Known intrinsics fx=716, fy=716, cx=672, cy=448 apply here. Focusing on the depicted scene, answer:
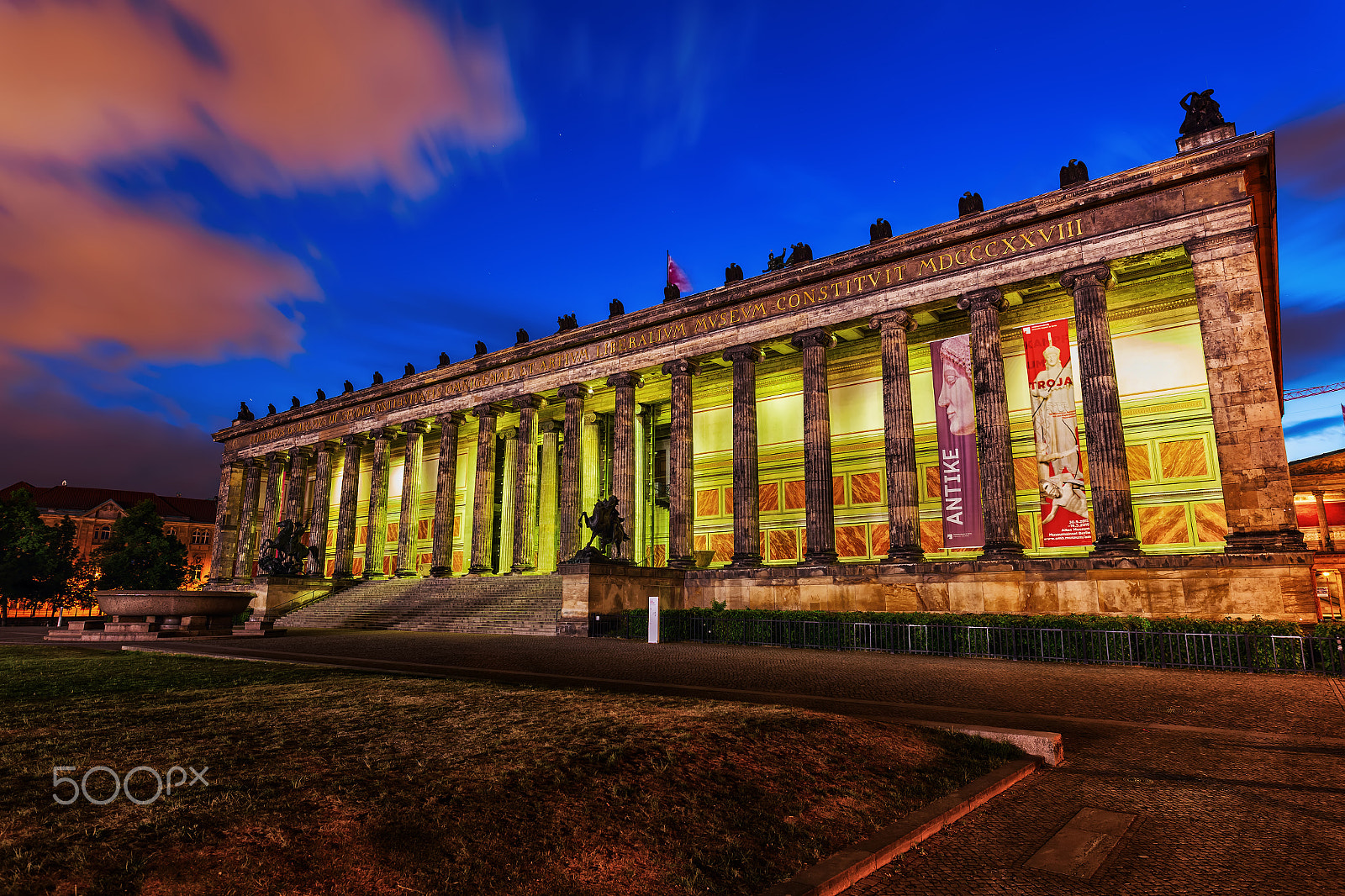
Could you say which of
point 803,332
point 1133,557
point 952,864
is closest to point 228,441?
point 803,332

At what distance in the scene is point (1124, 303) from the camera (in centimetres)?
2600

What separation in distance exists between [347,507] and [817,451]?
29426 mm

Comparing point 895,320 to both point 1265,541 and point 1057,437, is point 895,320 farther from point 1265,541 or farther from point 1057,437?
point 1265,541

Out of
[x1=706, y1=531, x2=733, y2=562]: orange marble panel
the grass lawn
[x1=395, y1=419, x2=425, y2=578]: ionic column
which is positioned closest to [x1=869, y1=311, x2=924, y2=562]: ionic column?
[x1=706, y1=531, x2=733, y2=562]: orange marble panel

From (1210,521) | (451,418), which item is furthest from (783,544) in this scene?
(451,418)

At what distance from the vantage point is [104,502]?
8719 centimetres

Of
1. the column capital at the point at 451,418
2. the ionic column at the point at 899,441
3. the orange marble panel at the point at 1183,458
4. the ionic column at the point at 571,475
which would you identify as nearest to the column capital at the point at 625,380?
the ionic column at the point at 571,475

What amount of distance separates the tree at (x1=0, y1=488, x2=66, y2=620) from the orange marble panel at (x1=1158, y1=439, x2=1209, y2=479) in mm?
66156

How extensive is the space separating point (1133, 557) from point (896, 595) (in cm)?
679

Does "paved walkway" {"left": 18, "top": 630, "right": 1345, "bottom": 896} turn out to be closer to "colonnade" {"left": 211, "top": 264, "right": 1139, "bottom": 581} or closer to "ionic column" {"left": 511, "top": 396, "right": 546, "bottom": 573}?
"colonnade" {"left": 211, "top": 264, "right": 1139, "bottom": 581}

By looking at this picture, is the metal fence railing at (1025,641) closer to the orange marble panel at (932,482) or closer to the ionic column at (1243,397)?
the ionic column at (1243,397)

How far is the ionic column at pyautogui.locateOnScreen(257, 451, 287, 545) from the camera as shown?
47.1 m

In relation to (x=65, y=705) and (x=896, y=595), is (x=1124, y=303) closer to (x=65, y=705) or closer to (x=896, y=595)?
(x=896, y=595)

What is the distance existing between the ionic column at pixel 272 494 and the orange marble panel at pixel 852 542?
37.1 meters
